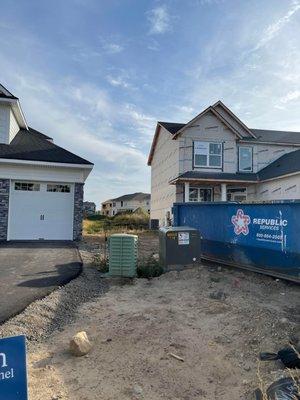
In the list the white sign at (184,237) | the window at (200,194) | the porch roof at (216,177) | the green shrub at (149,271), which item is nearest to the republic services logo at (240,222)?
the white sign at (184,237)

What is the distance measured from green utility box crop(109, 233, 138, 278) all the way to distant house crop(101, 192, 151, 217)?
5701 cm

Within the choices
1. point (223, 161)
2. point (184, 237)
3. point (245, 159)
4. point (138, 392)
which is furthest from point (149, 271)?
point (245, 159)

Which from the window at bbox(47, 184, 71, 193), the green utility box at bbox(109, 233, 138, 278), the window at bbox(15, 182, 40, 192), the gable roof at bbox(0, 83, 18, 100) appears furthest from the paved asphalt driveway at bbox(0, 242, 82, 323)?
the gable roof at bbox(0, 83, 18, 100)

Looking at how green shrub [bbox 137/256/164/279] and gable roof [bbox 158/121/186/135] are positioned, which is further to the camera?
gable roof [bbox 158/121/186/135]

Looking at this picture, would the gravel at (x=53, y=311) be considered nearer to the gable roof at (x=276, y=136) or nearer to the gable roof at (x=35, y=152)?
the gable roof at (x=35, y=152)

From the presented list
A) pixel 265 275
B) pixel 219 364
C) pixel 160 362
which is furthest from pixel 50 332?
pixel 265 275

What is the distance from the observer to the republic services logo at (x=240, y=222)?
9236mm

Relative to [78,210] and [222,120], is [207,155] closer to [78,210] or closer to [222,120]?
[222,120]

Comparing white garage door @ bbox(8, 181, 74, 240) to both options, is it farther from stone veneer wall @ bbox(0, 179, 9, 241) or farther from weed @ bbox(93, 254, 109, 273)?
weed @ bbox(93, 254, 109, 273)

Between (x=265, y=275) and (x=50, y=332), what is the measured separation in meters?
5.14

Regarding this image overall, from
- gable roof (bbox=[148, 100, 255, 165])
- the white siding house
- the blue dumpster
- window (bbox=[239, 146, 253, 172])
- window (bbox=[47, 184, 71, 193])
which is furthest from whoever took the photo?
window (bbox=[239, 146, 253, 172])

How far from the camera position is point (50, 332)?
18.4ft

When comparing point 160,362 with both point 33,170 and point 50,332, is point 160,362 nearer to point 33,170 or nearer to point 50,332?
point 50,332

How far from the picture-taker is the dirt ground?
398cm
